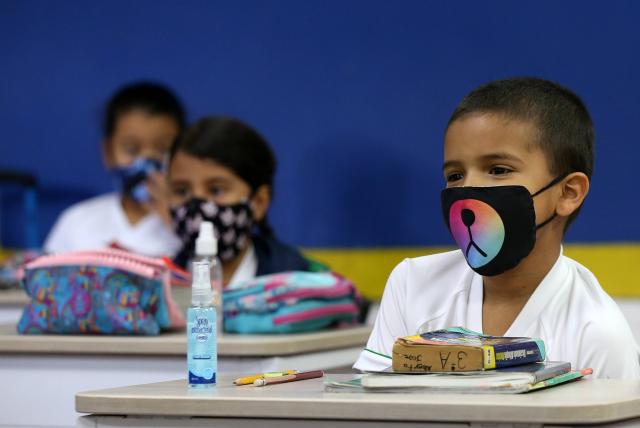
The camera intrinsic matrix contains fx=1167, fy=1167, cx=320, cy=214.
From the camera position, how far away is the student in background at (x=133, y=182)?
441cm

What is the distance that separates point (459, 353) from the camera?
1670 millimetres

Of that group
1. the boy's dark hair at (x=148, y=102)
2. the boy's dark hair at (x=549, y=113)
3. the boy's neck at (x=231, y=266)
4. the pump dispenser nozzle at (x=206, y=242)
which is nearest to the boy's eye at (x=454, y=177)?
the boy's dark hair at (x=549, y=113)

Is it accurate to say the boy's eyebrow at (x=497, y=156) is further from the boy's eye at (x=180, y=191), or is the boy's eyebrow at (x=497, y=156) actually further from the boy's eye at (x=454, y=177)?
the boy's eye at (x=180, y=191)

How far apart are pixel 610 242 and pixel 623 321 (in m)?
1.75

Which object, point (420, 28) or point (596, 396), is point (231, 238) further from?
point (596, 396)

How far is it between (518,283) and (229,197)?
1.66m

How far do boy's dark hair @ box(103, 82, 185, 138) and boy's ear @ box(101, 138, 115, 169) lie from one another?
3.2 inches

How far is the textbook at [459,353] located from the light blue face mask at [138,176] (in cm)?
281

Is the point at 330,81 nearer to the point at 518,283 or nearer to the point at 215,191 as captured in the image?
the point at 215,191

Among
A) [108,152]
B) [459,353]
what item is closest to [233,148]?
[108,152]

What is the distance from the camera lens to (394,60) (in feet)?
13.5

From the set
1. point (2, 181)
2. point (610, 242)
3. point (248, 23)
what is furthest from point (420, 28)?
point (2, 181)

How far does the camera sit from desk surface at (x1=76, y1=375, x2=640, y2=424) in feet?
4.84

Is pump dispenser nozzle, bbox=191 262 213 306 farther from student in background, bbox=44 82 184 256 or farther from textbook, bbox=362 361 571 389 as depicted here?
student in background, bbox=44 82 184 256
